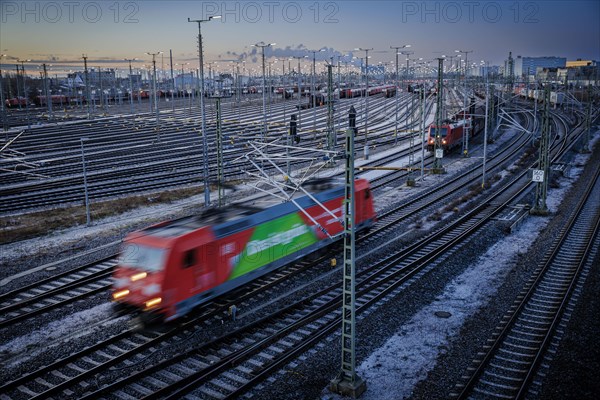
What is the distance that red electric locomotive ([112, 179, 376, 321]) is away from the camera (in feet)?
46.3

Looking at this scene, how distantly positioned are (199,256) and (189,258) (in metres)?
0.38

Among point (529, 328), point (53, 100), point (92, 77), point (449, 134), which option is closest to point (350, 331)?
point (529, 328)

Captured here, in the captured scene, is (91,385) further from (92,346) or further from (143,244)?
(143,244)

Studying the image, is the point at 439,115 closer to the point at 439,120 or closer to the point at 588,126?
the point at 439,120

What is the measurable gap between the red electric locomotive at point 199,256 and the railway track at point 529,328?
207 inches

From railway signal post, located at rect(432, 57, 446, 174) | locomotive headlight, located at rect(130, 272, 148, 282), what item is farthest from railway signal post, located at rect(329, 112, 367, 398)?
railway signal post, located at rect(432, 57, 446, 174)

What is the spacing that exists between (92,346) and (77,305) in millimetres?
3488

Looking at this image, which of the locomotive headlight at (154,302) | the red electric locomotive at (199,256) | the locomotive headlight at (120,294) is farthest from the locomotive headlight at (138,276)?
the locomotive headlight at (154,302)

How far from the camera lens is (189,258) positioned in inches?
573

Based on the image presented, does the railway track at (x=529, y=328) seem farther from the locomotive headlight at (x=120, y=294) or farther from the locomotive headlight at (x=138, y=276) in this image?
the locomotive headlight at (x=120, y=294)

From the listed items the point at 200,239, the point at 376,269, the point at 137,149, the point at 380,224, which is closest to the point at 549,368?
the point at 376,269

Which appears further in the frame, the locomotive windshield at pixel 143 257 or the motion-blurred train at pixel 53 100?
the motion-blurred train at pixel 53 100

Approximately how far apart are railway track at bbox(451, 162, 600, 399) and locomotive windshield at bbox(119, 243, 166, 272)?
817 cm

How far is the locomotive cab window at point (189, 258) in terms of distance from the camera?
1442 cm
